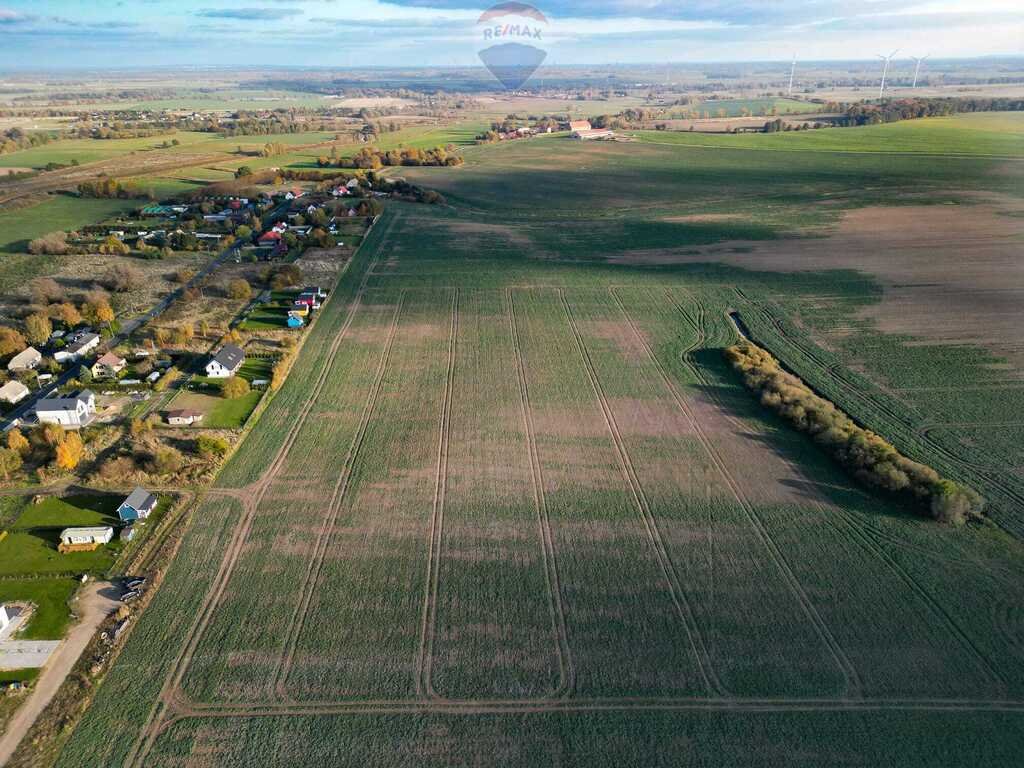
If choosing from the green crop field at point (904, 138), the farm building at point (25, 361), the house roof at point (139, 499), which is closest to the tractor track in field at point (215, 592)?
the house roof at point (139, 499)

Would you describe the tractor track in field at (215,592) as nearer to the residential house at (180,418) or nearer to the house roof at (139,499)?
the house roof at (139,499)

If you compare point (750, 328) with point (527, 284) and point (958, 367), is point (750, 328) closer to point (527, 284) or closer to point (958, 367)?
point (958, 367)

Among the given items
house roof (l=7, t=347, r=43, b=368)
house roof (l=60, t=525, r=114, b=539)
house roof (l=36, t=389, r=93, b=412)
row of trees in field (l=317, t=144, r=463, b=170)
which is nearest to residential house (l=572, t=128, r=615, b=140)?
row of trees in field (l=317, t=144, r=463, b=170)

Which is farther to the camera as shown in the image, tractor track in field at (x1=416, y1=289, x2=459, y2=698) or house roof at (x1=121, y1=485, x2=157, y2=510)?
house roof at (x1=121, y1=485, x2=157, y2=510)

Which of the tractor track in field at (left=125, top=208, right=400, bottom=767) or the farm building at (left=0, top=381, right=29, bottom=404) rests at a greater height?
the farm building at (left=0, top=381, right=29, bottom=404)

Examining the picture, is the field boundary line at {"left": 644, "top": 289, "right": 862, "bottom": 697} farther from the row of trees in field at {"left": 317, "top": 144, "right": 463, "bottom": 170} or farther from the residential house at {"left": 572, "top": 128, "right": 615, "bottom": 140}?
the residential house at {"left": 572, "top": 128, "right": 615, "bottom": 140}

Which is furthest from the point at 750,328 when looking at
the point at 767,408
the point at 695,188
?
the point at 695,188
